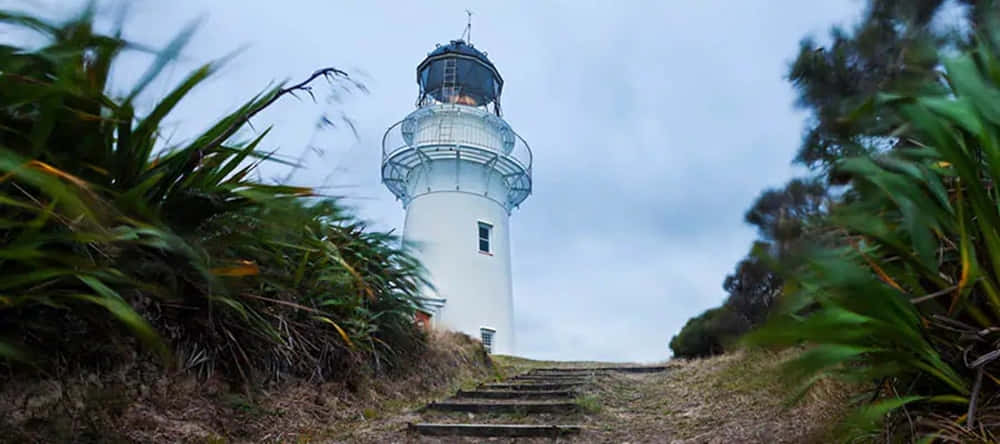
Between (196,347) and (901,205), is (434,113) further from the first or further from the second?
(901,205)

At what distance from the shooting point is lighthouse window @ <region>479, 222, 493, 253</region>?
612 inches

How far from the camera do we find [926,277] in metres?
1.86

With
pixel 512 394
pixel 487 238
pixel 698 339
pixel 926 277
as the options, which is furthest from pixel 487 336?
pixel 926 277

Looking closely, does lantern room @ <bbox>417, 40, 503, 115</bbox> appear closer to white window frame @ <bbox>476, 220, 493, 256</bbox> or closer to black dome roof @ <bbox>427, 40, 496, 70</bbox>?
black dome roof @ <bbox>427, 40, 496, 70</bbox>

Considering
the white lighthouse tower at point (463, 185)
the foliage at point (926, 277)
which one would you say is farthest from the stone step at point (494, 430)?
the white lighthouse tower at point (463, 185)

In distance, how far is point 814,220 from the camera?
A: 224cm

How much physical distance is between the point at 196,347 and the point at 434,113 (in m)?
13.6

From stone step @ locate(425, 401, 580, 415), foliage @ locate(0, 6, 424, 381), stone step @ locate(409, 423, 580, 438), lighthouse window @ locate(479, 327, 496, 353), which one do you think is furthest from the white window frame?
foliage @ locate(0, 6, 424, 381)

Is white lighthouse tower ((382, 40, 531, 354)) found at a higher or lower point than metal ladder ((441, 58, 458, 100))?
lower

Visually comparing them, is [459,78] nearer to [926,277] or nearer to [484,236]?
[484,236]

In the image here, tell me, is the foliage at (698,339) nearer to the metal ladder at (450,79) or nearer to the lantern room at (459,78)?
the lantern room at (459,78)

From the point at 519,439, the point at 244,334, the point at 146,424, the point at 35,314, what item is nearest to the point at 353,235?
the point at 244,334

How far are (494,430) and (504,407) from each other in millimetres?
698

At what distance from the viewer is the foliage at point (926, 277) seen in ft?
5.06
